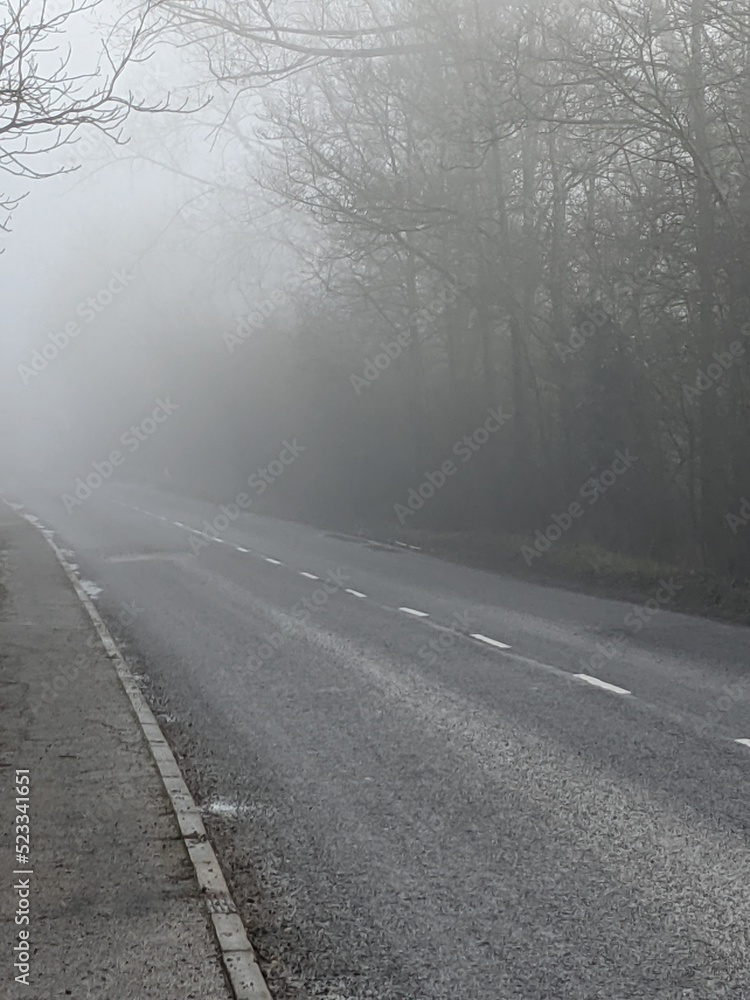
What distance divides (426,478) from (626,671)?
71.2 ft

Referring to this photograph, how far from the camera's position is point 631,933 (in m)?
5.27

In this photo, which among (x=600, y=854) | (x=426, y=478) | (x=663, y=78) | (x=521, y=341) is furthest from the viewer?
(x=426, y=478)

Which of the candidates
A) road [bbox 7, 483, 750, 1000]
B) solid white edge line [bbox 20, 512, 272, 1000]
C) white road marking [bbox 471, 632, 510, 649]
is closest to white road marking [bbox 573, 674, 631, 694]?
road [bbox 7, 483, 750, 1000]

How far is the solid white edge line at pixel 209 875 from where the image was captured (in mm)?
4820

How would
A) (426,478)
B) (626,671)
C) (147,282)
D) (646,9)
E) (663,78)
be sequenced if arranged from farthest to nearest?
1. (147,282)
2. (426,478)
3. (663,78)
4. (646,9)
5. (626,671)

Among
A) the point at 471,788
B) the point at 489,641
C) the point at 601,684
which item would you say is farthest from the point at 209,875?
the point at 489,641

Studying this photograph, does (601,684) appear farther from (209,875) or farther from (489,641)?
(209,875)

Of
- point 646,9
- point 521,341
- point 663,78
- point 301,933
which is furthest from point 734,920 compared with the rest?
point 521,341

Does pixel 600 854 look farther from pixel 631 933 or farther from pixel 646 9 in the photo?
pixel 646 9

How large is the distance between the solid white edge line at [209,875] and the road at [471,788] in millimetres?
113

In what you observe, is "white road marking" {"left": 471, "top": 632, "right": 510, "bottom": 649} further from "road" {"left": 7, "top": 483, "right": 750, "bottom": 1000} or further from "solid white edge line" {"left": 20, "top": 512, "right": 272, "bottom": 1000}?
"solid white edge line" {"left": 20, "top": 512, "right": 272, "bottom": 1000}

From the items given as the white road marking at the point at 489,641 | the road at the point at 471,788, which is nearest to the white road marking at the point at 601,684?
the road at the point at 471,788

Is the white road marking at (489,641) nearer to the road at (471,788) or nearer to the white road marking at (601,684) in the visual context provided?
the road at (471,788)

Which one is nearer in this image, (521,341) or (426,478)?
(521,341)
